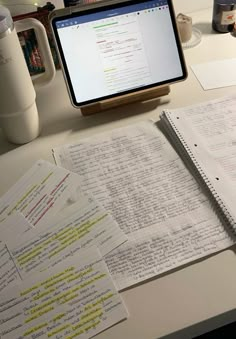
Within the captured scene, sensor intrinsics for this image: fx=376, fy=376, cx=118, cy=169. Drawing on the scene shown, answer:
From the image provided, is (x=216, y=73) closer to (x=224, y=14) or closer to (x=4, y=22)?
(x=224, y=14)

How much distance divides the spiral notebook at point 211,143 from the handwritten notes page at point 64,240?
17cm

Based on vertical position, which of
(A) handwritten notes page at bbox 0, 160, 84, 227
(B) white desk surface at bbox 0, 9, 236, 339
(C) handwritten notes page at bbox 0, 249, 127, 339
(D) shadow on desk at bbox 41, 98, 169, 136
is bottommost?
(B) white desk surface at bbox 0, 9, 236, 339

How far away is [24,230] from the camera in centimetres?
61

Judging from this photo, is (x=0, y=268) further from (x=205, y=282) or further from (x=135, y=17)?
(x=135, y=17)

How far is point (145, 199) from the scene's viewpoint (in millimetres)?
638

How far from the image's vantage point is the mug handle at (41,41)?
699 millimetres

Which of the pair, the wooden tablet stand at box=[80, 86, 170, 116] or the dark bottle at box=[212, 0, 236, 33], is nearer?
the wooden tablet stand at box=[80, 86, 170, 116]

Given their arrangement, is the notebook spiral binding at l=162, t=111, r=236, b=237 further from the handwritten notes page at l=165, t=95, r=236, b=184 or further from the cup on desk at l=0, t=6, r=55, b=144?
the cup on desk at l=0, t=6, r=55, b=144

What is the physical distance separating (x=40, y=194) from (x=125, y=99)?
0.28 meters

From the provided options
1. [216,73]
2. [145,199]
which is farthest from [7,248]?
[216,73]

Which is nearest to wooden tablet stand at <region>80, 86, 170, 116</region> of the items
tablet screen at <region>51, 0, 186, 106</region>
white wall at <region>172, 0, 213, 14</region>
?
tablet screen at <region>51, 0, 186, 106</region>

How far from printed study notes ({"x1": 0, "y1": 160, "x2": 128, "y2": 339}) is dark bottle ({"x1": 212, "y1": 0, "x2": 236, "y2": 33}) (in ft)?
1.95

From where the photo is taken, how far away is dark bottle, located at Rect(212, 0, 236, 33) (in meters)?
0.95

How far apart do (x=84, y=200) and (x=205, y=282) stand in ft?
0.77
